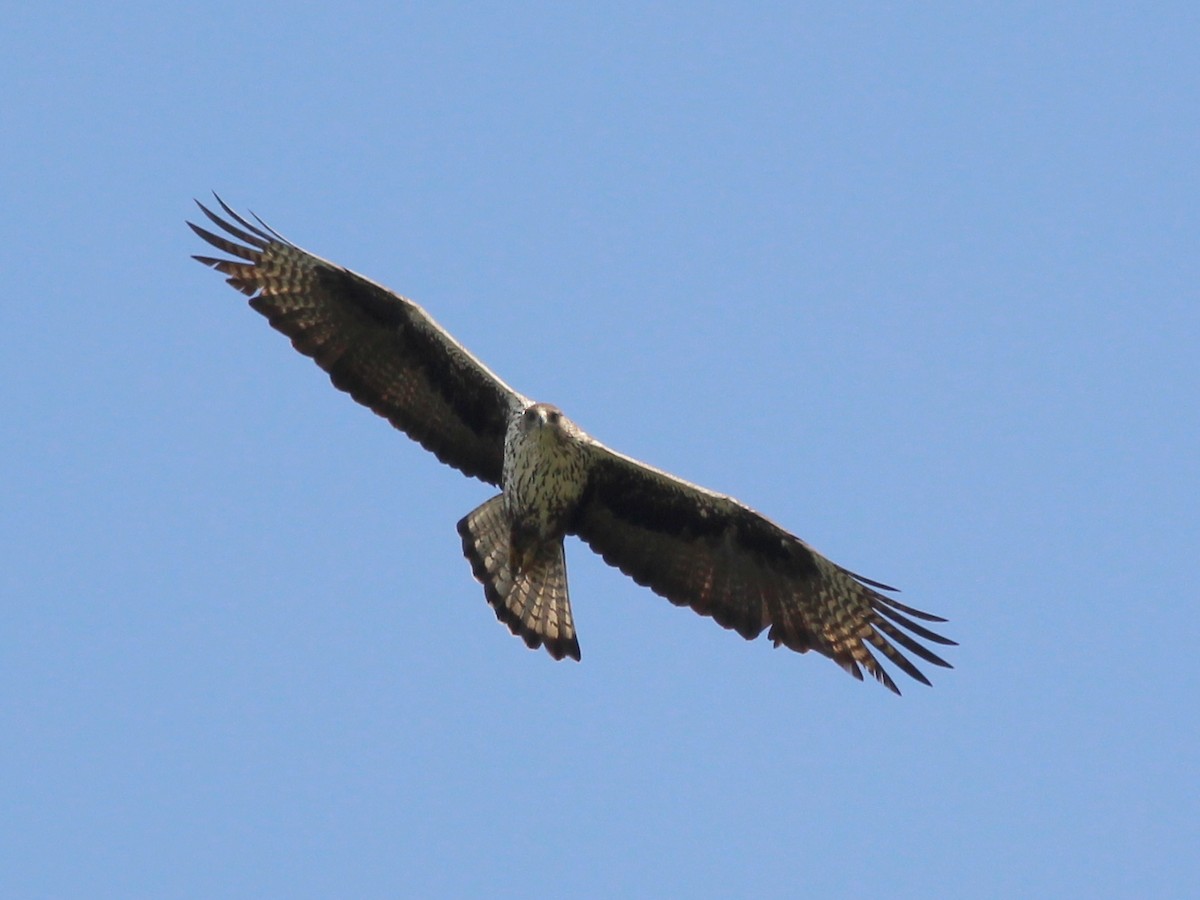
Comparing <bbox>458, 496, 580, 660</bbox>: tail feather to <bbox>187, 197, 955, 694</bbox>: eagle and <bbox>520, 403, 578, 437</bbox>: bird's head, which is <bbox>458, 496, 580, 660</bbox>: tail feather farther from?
<bbox>520, 403, 578, 437</bbox>: bird's head

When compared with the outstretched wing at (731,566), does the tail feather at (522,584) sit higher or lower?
lower

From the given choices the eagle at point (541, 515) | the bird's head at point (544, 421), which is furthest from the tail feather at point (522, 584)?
the bird's head at point (544, 421)

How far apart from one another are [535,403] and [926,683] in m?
2.86

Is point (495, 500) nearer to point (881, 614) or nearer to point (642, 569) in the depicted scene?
point (642, 569)

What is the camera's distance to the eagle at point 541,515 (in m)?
12.9

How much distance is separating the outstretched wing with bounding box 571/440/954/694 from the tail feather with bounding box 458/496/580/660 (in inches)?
12.8

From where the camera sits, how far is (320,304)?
13.0 m

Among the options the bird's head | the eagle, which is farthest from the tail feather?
the bird's head

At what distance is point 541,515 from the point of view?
12812 millimetres

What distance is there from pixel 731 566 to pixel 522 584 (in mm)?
1280

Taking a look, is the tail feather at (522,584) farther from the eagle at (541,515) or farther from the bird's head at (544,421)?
the bird's head at (544,421)

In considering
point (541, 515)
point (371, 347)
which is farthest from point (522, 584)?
point (371, 347)

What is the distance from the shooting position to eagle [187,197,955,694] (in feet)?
42.4

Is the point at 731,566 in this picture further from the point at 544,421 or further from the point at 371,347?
the point at 371,347
